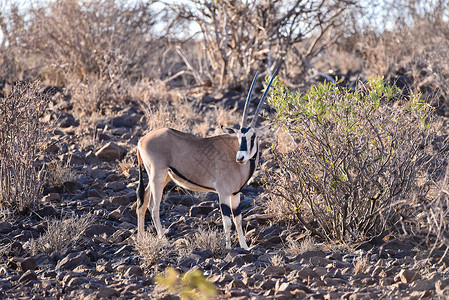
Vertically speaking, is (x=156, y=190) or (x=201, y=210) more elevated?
(x=156, y=190)

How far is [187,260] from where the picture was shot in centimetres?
552

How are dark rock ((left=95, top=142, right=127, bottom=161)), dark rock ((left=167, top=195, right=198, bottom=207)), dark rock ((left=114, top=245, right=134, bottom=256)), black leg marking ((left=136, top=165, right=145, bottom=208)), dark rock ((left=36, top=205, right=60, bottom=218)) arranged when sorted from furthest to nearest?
1. dark rock ((left=95, top=142, right=127, bottom=161))
2. dark rock ((left=167, top=195, right=198, bottom=207))
3. dark rock ((left=36, top=205, right=60, bottom=218))
4. black leg marking ((left=136, top=165, right=145, bottom=208))
5. dark rock ((left=114, top=245, right=134, bottom=256))

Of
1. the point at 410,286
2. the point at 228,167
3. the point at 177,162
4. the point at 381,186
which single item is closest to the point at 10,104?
the point at 177,162

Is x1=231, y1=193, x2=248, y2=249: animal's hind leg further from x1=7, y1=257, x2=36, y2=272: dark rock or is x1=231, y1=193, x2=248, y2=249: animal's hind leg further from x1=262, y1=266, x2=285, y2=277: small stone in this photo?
A: x1=7, y1=257, x2=36, y2=272: dark rock

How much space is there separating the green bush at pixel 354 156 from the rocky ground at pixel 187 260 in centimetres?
31

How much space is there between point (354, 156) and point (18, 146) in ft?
13.2

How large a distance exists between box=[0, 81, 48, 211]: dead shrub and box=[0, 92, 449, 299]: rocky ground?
0.25 meters

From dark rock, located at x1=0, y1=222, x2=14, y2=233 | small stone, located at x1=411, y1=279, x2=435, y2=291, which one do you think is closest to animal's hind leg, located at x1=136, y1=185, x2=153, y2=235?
dark rock, located at x1=0, y1=222, x2=14, y2=233

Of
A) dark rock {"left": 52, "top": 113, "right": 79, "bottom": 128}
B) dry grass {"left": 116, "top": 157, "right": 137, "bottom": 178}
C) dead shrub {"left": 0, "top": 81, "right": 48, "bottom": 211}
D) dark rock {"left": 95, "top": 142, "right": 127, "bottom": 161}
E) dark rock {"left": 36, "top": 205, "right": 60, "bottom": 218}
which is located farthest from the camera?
dark rock {"left": 52, "top": 113, "right": 79, "bottom": 128}

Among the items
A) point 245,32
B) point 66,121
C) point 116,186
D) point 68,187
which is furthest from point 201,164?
point 245,32

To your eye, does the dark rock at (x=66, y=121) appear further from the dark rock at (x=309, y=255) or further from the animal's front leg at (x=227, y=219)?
the dark rock at (x=309, y=255)

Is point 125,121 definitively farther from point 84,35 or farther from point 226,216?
point 226,216

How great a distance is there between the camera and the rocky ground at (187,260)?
15.3 feet

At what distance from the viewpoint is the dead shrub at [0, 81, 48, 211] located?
715cm
